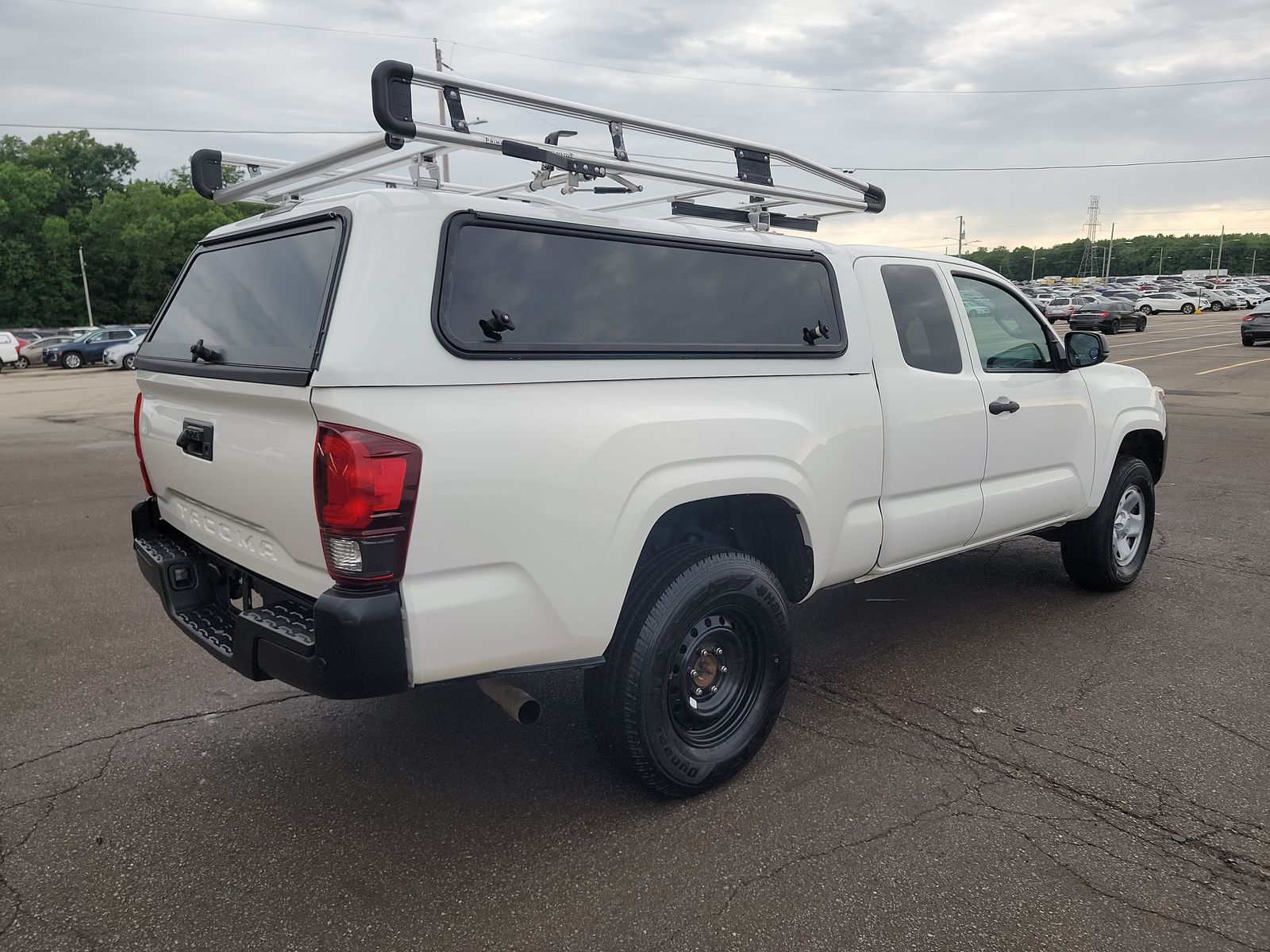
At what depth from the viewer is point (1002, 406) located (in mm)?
4395

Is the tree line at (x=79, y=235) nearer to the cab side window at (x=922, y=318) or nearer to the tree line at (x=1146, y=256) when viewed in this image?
the cab side window at (x=922, y=318)

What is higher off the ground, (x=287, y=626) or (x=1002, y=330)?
(x=1002, y=330)

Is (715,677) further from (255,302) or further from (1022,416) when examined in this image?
(1022,416)

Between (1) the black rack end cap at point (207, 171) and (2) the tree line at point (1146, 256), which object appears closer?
(1) the black rack end cap at point (207, 171)

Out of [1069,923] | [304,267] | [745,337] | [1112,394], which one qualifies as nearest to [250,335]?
[304,267]

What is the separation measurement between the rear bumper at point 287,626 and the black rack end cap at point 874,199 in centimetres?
291

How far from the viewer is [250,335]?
3023mm

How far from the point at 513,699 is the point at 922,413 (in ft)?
7.31

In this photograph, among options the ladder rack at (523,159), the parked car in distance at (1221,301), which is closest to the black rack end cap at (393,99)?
the ladder rack at (523,159)

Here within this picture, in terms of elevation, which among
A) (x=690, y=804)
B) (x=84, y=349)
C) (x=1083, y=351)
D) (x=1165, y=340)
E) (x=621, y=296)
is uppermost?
(x=621, y=296)

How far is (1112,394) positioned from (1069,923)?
3.45 metres

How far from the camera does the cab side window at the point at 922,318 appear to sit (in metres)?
4.08

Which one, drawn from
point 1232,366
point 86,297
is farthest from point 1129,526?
point 86,297

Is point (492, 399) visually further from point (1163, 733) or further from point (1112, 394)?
point (1112, 394)
